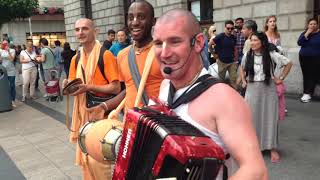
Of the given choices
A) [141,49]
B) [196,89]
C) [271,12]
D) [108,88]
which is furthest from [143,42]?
[271,12]

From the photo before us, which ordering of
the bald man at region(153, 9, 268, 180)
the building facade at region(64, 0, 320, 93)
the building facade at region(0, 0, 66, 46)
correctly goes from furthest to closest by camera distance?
the building facade at region(0, 0, 66, 46)
the building facade at region(64, 0, 320, 93)
the bald man at region(153, 9, 268, 180)

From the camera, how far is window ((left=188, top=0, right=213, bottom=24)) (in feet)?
43.4

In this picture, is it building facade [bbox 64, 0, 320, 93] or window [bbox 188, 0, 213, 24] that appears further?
window [bbox 188, 0, 213, 24]

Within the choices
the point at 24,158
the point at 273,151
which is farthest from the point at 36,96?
the point at 273,151

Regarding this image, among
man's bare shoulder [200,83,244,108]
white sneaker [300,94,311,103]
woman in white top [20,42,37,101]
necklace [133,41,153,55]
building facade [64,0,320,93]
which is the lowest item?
white sneaker [300,94,311,103]

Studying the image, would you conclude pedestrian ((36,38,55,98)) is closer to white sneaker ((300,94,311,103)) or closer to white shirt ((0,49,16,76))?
white shirt ((0,49,16,76))

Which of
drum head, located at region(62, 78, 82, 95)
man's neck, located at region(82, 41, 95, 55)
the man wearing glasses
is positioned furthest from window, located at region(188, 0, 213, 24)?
drum head, located at region(62, 78, 82, 95)

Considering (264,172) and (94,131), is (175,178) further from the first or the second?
(94,131)

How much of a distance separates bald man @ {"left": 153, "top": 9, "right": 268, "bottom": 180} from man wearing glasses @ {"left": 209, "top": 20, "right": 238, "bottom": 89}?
7.15 meters

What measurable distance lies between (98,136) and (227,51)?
267 inches

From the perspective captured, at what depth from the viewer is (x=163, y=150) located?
1384 mm

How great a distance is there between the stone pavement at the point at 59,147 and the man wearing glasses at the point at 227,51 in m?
1.44

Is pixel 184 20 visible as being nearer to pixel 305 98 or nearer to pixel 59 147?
pixel 59 147

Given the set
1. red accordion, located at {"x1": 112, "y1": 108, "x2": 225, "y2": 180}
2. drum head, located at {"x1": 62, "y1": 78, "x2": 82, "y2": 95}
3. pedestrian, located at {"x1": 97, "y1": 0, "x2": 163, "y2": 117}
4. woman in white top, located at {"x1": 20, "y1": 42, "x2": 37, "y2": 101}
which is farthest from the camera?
woman in white top, located at {"x1": 20, "y1": 42, "x2": 37, "y2": 101}
